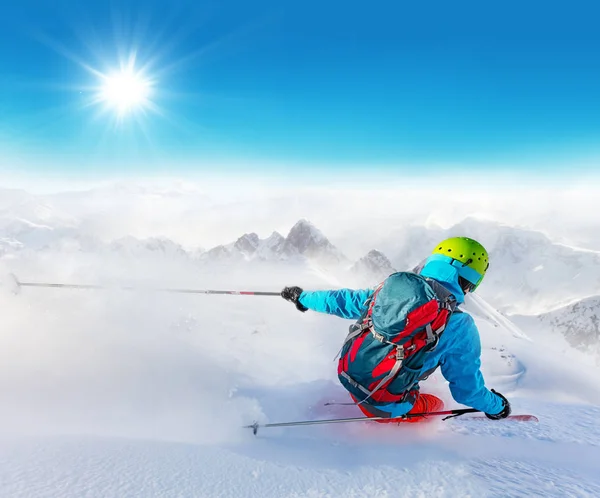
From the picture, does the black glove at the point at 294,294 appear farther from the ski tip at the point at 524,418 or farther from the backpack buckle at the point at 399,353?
the ski tip at the point at 524,418

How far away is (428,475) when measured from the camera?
3.51m

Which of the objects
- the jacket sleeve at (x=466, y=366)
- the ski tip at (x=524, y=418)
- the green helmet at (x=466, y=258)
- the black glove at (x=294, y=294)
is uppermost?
the black glove at (x=294, y=294)

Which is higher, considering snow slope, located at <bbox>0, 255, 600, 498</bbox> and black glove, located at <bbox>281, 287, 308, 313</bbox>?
black glove, located at <bbox>281, 287, 308, 313</bbox>

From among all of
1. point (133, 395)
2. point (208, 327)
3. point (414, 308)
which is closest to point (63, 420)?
point (133, 395)

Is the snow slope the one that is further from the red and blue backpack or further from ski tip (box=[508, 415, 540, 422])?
the red and blue backpack

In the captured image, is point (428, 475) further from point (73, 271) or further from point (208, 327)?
point (73, 271)

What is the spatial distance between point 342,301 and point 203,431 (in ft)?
7.60

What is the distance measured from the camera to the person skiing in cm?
381

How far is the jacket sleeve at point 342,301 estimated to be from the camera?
17.1ft

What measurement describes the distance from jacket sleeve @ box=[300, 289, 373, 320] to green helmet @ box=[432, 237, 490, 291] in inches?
45.3

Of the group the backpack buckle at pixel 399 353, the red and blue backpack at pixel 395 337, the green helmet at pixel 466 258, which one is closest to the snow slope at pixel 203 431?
the red and blue backpack at pixel 395 337

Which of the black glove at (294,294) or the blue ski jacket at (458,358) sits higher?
the black glove at (294,294)

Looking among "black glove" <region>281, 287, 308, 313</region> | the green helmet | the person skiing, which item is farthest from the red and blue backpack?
"black glove" <region>281, 287, 308, 313</region>

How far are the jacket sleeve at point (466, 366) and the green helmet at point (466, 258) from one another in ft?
1.58
